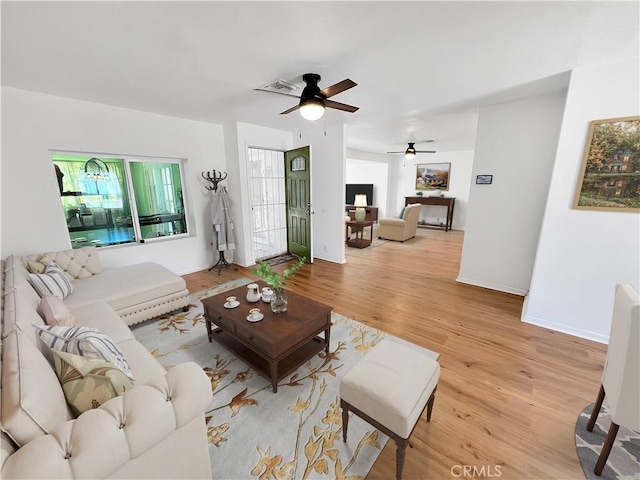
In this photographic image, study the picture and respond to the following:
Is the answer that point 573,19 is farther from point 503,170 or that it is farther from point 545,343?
point 545,343

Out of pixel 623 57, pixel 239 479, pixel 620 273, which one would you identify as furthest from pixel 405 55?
pixel 239 479

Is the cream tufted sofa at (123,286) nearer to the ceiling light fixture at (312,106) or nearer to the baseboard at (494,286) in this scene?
the ceiling light fixture at (312,106)

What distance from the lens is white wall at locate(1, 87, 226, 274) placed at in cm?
271

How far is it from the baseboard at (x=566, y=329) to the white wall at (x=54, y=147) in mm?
4918

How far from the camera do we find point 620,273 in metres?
2.34

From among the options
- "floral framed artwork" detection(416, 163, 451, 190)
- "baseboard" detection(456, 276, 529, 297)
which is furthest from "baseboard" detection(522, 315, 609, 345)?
"floral framed artwork" detection(416, 163, 451, 190)

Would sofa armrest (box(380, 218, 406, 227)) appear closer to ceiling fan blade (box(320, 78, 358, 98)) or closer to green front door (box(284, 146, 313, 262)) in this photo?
green front door (box(284, 146, 313, 262))

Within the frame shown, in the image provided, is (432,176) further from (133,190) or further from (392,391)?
(392,391)

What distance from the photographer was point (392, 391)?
1.29 m

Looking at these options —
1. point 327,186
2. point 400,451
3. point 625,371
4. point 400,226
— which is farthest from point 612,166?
point 400,226

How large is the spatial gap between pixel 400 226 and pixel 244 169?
4035 millimetres

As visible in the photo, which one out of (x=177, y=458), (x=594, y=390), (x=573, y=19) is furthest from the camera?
(x=594, y=390)

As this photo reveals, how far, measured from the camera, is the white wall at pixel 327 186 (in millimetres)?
4586

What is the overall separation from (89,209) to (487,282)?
18.4 ft
